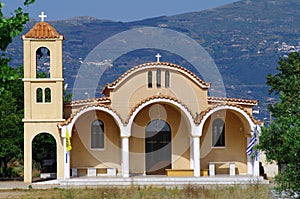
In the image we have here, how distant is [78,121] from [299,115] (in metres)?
21.2

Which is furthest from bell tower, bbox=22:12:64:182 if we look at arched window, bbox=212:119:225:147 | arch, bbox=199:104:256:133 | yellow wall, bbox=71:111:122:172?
arched window, bbox=212:119:225:147

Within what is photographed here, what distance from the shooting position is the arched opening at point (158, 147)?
3922cm

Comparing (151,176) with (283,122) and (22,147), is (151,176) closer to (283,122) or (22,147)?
(22,147)

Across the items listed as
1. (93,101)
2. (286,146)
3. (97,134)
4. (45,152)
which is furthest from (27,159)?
(286,146)

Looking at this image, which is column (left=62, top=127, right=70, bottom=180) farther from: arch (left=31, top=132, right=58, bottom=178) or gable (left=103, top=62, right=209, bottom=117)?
gable (left=103, top=62, right=209, bottom=117)

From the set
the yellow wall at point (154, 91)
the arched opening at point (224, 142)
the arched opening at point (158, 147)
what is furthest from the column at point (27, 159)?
the arched opening at point (224, 142)

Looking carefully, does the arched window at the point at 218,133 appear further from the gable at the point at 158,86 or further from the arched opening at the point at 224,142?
the gable at the point at 158,86

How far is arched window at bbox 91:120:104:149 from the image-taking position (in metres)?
38.6

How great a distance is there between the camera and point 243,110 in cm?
3716

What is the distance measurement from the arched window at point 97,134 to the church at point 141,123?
0.05 m

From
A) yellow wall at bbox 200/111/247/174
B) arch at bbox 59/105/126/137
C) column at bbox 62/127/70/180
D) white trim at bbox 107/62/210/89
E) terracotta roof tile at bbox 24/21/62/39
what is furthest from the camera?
yellow wall at bbox 200/111/247/174

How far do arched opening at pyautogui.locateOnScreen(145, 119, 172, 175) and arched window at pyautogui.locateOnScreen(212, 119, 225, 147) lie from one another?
2.32 meters

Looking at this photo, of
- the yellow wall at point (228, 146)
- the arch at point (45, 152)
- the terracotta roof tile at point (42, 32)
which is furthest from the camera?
the arch at point (45, 152)

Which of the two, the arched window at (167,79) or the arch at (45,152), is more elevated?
the arched window at (167,79)
